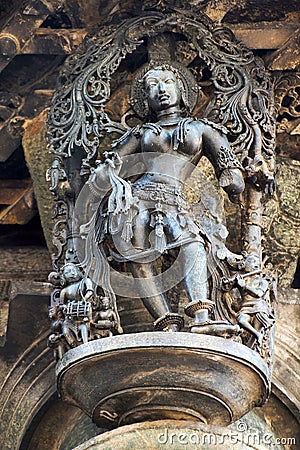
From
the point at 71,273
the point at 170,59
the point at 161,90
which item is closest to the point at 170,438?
the point at 71,273

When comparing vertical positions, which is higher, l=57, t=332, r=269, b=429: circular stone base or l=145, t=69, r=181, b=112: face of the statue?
l=145, t=69, r=181, b=112: face of the statue

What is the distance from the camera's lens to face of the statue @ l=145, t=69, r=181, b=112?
7188 mm

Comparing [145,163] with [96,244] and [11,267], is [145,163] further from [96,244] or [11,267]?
[11,267]

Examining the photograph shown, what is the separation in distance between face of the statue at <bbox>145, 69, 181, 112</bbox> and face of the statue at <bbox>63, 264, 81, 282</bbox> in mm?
972

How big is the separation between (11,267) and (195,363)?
7.14 ft

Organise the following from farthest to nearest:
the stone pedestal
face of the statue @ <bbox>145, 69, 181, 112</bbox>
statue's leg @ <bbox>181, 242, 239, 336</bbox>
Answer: face of the statue @ <bbox>145, 69, 181, 112</bbox> → statue's leg @ <bbox>181, 242, 239, 336</bbox> → the stone pedestal

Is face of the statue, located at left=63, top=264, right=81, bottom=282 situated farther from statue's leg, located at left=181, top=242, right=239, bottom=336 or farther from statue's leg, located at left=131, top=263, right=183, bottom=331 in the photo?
statue's leg, located at left=181, top=242, right=239, bottom=336

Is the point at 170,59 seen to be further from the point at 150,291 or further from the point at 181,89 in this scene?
the point at 150,291

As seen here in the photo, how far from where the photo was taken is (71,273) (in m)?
6.80

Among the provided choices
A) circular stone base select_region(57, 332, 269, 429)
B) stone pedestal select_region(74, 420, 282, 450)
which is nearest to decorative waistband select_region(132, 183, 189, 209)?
circular stone base select_region(57, 332, 269, 429)

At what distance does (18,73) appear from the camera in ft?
26.8

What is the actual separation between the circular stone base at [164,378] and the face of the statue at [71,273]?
1.41 feet

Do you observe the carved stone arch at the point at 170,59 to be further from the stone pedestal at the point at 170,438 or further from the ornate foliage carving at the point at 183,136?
the stone pedestal at the point at 170,438

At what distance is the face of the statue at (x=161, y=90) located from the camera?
23.6 feet
